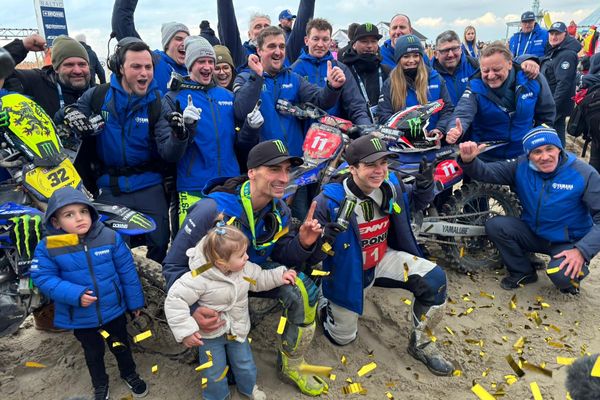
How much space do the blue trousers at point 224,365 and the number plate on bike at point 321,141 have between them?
70.3 inches

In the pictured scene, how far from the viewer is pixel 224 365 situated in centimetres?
290

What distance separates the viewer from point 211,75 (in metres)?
3.88

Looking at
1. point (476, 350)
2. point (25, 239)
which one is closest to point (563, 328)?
point (476, 350)

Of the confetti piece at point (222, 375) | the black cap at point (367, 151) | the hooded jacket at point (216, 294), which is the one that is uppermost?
the black cap at point (367, 151)

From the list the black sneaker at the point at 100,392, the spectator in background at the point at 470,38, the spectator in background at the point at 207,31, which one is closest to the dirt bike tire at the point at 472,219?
the black sneaker at the point at 100,392

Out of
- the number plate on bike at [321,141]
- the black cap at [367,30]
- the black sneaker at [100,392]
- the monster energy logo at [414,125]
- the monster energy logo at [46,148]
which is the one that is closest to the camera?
the black sneaker at [100,392]

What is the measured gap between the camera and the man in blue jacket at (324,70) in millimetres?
4734

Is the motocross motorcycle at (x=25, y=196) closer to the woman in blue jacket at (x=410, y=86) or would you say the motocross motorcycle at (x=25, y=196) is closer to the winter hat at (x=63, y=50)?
the winter hat at (x=63, y=50)

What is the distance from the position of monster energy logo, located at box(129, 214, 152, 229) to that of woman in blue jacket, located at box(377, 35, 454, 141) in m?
2.71

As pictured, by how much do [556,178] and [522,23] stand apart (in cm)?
660

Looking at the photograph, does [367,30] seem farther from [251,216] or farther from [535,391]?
[535,391]

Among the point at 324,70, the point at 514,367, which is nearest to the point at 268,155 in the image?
the point at 514,367

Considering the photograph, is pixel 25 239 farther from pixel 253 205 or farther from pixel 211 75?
pixel 211 75

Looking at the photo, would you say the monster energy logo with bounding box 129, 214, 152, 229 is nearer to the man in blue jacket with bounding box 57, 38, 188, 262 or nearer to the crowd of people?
the crowd of people
